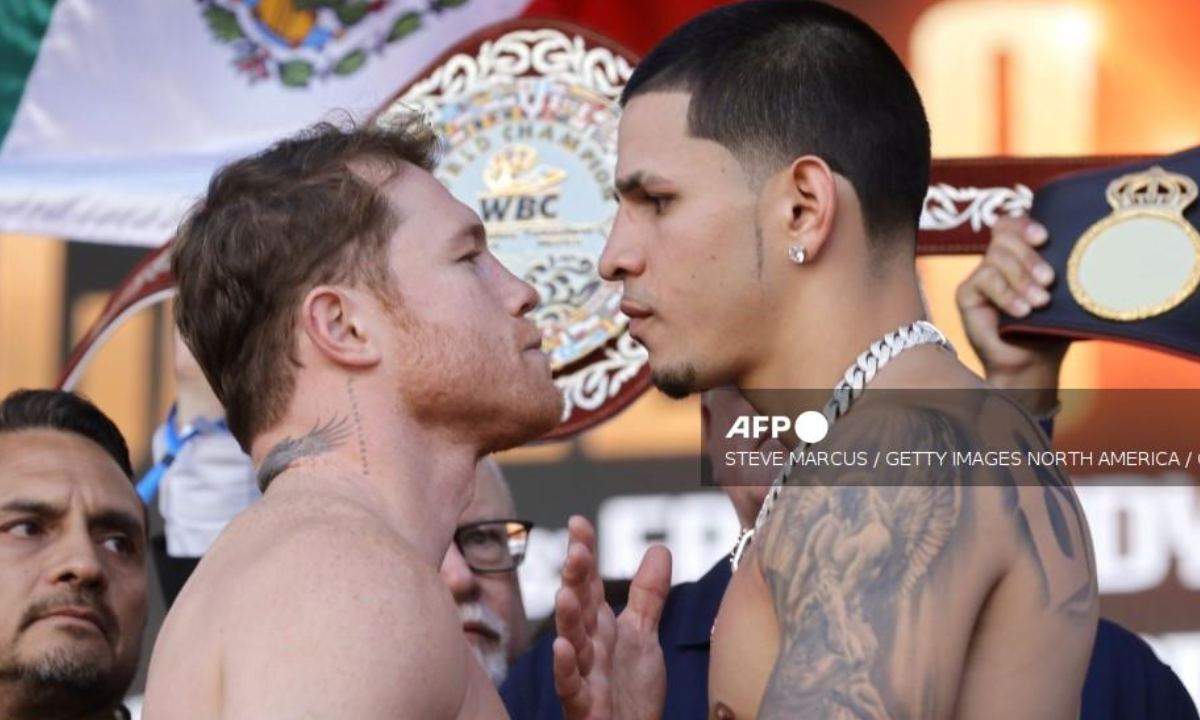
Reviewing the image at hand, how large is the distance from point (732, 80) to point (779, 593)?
72cm

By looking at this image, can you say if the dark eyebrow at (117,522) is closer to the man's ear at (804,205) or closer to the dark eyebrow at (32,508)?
the dark eyebrow at (32,508)

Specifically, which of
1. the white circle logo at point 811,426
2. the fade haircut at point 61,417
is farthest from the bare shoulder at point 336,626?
the fade haircut at point 61,417

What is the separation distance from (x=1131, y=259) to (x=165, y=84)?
2.18m

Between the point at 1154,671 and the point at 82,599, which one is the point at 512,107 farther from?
the point at 1154,671

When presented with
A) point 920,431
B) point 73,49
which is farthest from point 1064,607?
point 73,49

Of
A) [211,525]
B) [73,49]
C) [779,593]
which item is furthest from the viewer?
[73,49]

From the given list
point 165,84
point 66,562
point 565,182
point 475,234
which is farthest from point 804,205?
point 165,84

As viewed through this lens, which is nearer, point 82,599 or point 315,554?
point 315,554

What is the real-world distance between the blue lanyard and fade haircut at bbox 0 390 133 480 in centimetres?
20

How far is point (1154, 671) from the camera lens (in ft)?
11.4

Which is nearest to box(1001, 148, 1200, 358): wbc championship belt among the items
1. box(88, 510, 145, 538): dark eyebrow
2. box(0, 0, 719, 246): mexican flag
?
box(0, 0, 719, 246): mexican flag

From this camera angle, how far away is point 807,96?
105 inches

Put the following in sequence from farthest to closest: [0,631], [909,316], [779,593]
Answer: [0,631]
[909,316]
[779,593]

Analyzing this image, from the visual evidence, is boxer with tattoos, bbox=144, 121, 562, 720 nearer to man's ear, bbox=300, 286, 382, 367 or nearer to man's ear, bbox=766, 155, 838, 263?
man's ear, bbox=300, 286, 382, 367
